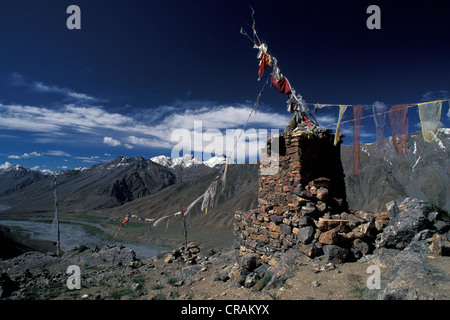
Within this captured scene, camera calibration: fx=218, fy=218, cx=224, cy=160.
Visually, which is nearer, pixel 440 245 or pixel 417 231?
pixel 440 245

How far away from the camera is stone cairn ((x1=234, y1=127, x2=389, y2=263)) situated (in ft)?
16.2

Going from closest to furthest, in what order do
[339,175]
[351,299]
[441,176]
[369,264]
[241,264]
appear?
[351,299] → [369,264] → [241,264] → [339,175] → [441,176]

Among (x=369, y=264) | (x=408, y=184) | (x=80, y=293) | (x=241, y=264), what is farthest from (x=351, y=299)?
(x=408, y=184)

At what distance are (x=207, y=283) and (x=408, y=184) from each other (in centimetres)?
7908

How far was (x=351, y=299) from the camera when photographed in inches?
138

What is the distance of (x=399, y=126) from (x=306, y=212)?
3418 millimetres

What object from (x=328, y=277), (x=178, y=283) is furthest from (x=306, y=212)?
(x=178, y=283)

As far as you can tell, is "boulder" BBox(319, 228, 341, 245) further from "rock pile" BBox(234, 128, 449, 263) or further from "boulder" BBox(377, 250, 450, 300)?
"boulder" BBox(377, 250, 450, 300)

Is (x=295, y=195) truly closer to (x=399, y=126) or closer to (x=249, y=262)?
(x=249, y=262)

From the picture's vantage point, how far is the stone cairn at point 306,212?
16.2 feet

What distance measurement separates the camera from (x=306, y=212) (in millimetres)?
5445

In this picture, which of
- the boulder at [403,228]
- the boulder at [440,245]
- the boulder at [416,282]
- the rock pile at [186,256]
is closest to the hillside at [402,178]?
the rock pile at [186,256]

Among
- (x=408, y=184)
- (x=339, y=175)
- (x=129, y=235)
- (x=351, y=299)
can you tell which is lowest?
(x=129, y=235)
